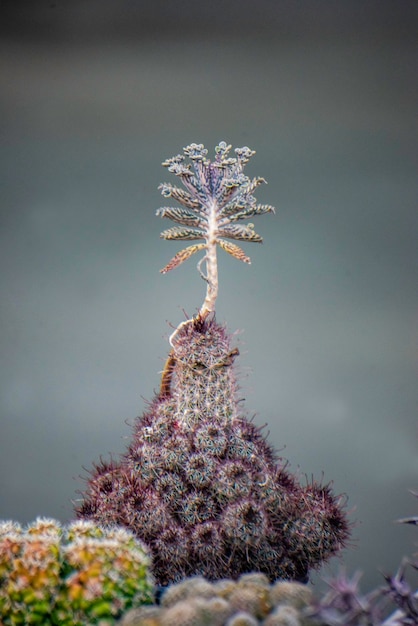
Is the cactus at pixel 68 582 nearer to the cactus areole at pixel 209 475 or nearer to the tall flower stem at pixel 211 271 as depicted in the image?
the cactus areole at pixel 209 475

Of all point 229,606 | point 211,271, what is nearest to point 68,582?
point 229,606

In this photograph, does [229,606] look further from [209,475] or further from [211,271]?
[211,271]

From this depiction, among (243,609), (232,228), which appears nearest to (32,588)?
(243,609)

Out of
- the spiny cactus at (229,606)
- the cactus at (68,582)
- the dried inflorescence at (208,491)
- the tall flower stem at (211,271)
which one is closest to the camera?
the spiny cactus at (229,606)

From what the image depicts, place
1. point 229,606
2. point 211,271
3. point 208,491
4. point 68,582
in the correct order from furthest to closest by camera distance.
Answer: point 211,271 → point 208,491 → point 68,582 → point 229,606

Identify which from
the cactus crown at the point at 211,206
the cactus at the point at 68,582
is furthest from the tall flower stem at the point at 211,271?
the cactus at the point at 68,582

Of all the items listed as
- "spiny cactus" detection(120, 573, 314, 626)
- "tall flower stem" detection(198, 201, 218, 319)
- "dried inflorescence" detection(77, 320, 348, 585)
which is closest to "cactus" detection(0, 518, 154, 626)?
"spiny cactus" detection(120, 573, 314, 626)
